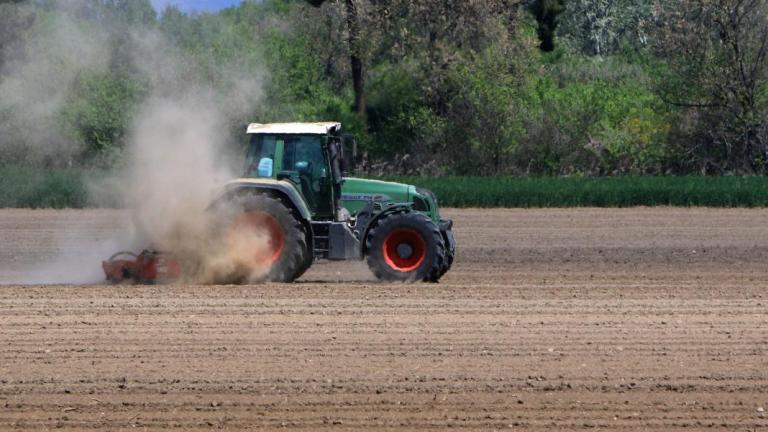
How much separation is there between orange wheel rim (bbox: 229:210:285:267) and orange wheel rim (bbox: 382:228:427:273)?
1357mm

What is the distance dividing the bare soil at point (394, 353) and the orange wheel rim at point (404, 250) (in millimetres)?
387

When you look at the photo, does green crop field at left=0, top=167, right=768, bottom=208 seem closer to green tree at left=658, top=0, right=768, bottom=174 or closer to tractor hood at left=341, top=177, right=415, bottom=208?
green tree at left=658, top=0, right=768, bottom=174

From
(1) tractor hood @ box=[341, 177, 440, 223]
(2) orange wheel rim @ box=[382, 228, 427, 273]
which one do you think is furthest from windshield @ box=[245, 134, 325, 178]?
(2) orange wheel rim @ box=[382, 228, 427, 273]

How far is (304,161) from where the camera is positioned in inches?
608

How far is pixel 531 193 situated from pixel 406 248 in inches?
652

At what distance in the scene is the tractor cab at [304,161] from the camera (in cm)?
1541

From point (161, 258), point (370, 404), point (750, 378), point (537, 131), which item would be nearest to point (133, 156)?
point (161, 258)

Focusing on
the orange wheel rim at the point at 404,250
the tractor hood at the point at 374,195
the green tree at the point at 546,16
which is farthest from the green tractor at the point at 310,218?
the green tree at the point at 546,16

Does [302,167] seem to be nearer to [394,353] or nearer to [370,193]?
[370,193]

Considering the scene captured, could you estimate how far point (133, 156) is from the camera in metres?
16.3

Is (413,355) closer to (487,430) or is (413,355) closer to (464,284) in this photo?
(487,430)

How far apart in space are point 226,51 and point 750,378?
24.3m

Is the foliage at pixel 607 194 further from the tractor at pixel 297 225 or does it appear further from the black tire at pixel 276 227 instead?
the black tire at pixel 276 227

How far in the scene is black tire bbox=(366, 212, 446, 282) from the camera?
15320 millimetres
